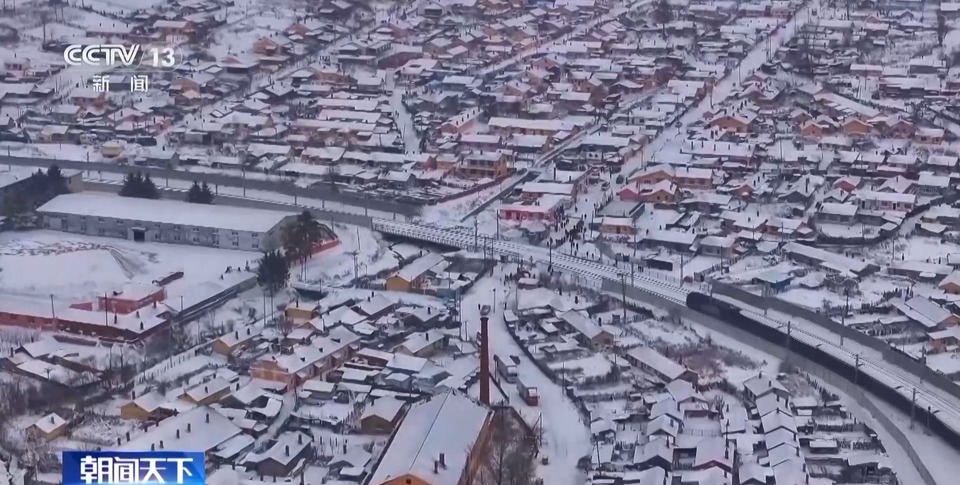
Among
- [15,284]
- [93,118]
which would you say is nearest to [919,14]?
[93,118]

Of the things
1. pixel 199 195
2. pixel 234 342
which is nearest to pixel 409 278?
pixel 234 342

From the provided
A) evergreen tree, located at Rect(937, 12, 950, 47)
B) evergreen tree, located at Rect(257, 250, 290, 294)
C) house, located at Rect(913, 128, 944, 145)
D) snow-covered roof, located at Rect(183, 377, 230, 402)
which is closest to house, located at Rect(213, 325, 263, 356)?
snow-covered roof, located at Rect(183, 377, 230, 402)

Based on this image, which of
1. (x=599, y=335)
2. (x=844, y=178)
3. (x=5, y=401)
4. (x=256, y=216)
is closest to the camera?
(x=5, y=401)

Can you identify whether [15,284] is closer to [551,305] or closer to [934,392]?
[551,305]

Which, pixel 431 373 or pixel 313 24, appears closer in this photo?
pixel 431 373

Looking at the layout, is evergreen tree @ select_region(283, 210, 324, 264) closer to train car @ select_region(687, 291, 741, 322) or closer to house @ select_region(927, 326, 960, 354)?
train car @ select_region(687, 291, 741, 322)

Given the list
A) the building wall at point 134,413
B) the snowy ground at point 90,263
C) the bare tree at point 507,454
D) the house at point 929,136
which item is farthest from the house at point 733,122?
the building wall at point 134,413
